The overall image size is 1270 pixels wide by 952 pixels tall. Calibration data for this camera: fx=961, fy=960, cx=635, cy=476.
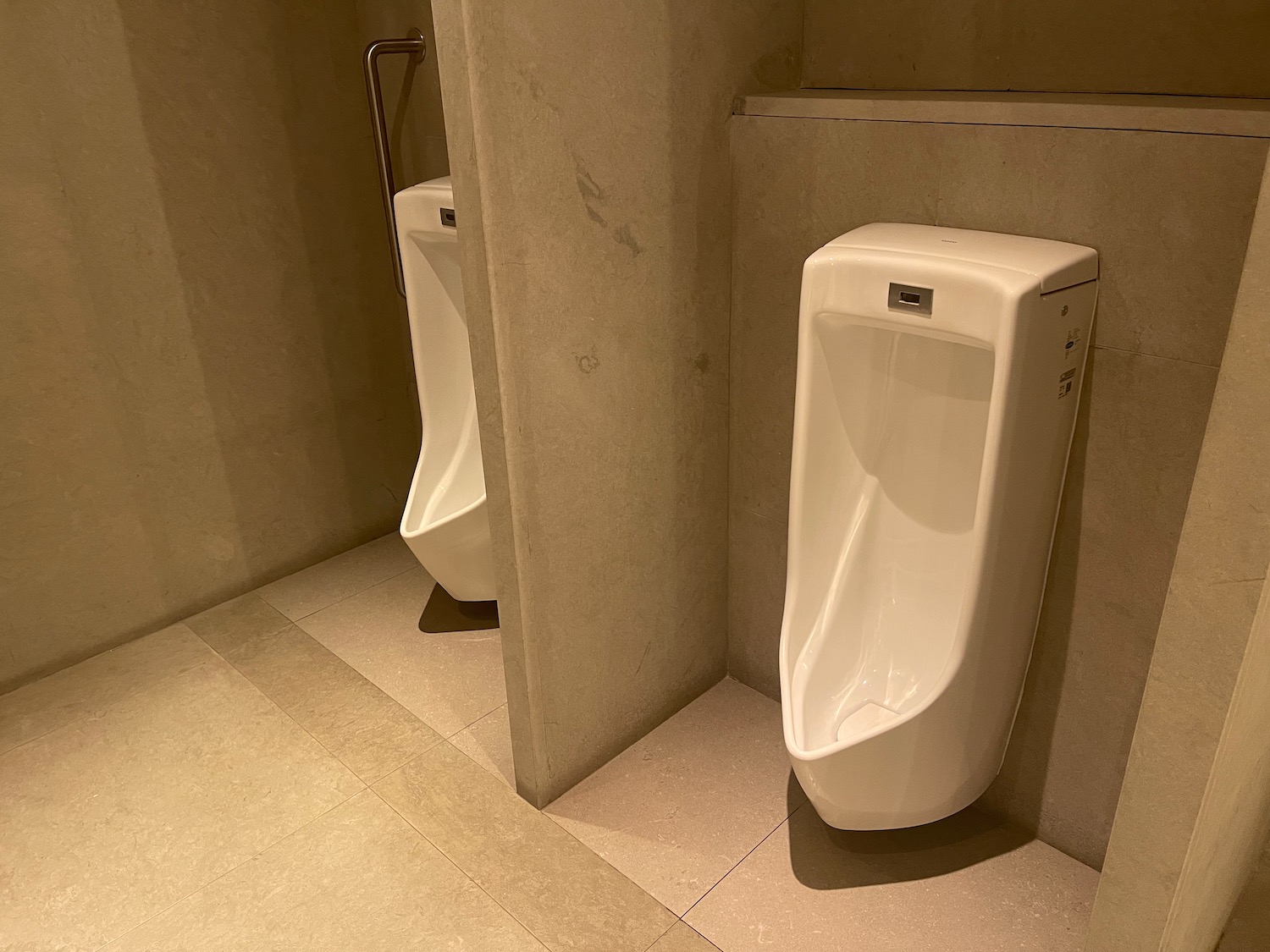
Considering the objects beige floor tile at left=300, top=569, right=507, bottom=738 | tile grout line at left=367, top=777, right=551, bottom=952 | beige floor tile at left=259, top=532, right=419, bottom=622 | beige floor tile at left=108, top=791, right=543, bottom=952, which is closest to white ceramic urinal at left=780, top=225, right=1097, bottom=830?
tile grout line at left=367, top=777, right=551, bottom=952

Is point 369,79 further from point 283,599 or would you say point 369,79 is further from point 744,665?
point 744,665

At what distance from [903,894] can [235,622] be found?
5.60 feet

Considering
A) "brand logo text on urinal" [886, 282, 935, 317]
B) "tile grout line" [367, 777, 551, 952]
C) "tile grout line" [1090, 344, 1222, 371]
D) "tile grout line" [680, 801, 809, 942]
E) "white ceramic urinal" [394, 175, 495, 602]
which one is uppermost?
"brand logo text on urinal" [886, 282, 935, 317]

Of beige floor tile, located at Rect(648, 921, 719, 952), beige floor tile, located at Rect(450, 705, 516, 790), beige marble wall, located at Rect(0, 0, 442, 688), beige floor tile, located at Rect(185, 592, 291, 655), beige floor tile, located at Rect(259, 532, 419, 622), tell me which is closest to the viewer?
beige floor tile, located at Rect(648, 921, 719, 952)

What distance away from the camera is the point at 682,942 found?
5.01 ft

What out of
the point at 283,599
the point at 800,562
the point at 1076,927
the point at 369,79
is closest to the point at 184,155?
the point at 369,79

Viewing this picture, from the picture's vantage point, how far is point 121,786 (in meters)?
1.91

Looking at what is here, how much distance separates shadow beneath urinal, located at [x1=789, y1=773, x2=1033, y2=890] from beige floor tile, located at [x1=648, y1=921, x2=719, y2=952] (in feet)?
0.67

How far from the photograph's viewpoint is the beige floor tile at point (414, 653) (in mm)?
2107

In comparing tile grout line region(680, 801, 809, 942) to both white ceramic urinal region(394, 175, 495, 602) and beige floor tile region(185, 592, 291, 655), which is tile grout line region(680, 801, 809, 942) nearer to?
white ceramic urinal region(394, 175, 495, 602)

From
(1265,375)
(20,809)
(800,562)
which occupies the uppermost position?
(1265,375)

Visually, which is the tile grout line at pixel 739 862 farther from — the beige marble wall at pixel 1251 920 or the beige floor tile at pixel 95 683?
the beige floor tile at pixel 95 683

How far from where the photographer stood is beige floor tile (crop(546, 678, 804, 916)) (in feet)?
5.49

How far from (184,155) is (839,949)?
2.11 metres
